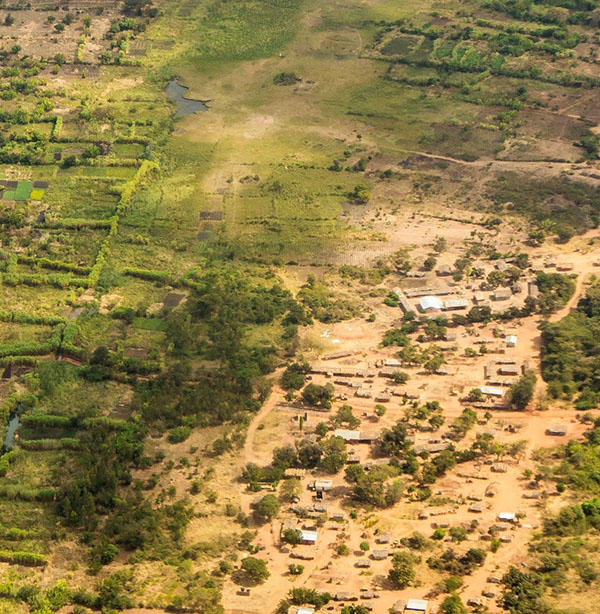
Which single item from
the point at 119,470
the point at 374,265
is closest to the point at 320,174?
the point at 374,265

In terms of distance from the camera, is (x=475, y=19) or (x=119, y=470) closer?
(x=119, y=470)

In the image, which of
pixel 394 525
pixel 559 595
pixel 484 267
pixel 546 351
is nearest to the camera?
pixel 559 595

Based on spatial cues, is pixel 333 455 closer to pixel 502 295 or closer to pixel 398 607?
pixel 398 607

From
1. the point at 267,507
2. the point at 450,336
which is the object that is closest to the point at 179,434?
the point at 267,507

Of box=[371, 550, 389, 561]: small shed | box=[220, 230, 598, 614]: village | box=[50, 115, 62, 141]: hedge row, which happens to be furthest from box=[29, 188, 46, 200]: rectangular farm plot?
box=[371, 550, 389, 561]: small shed

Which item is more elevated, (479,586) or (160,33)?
(160,33)

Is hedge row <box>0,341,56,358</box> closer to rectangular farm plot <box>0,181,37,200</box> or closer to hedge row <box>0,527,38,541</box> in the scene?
hedge row <box>0,527,38,541</box>

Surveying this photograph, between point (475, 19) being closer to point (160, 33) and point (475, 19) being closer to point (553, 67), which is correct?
point (553, 67)
